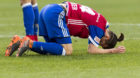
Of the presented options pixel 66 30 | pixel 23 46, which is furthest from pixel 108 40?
pixel 23 46

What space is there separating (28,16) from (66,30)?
76 cm

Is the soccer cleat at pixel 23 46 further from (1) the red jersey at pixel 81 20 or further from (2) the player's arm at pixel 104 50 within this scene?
(2) the player's arm at pixel 104 50

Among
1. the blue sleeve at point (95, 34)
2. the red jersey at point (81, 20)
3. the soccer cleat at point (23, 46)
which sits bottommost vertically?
the soccer cleat at point (23, 46)

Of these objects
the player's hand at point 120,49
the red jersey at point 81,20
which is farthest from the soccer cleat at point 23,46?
the player's hand at point 120,49

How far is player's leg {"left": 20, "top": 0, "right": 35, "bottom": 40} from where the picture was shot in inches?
380

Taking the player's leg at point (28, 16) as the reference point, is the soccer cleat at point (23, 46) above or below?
below

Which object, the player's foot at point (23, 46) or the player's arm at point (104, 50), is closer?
the player's foot at point (23, 46)

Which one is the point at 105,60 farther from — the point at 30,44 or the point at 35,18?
the point at 35,18

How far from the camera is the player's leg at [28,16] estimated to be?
966 cm

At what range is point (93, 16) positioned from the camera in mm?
9625

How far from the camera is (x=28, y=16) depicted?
383 inches

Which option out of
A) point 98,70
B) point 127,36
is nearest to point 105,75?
point 98,70

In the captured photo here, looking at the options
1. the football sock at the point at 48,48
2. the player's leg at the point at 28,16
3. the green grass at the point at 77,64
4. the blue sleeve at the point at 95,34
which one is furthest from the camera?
the player's leg at the point at 28,16

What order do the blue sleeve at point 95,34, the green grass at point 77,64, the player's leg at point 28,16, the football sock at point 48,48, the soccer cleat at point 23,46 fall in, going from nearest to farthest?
the green grass at point 77,64 → the soccer cleat at point 23,46 → the football sock at point 48,48 → the blue sleeve at point 95,34 → the player's leg at point 28,16
